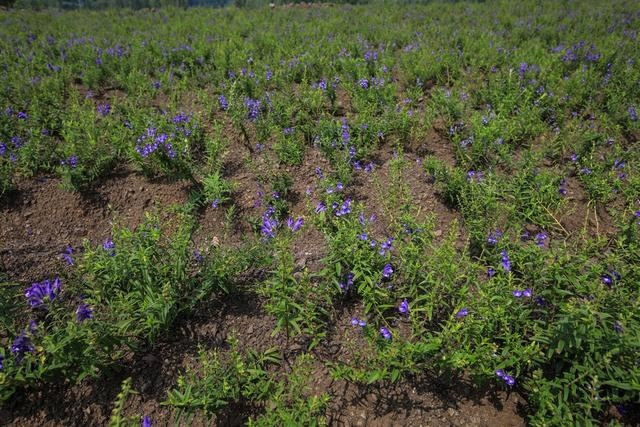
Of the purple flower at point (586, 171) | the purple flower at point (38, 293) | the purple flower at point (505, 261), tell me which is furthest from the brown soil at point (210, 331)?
the purple flower at point (586, 171)

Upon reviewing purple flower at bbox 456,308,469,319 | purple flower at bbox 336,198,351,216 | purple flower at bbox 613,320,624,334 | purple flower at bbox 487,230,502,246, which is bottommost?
purple flower at bbox 456,308,469,319

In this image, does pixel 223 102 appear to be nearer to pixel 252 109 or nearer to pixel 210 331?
pixel 252 109

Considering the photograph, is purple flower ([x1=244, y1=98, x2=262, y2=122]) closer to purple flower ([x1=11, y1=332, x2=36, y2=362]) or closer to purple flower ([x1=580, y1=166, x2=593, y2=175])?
purple flower ([x1=11, y1=332, x2=36, y2=362])

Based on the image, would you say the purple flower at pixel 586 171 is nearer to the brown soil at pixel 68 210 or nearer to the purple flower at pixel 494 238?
the purple flower at pixel 494 238

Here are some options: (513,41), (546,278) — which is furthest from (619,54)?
(546,278)

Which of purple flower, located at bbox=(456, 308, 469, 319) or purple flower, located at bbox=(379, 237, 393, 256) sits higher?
purple flower, located at bbox=(379, 237, 393, 256)

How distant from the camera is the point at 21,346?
2521 mm

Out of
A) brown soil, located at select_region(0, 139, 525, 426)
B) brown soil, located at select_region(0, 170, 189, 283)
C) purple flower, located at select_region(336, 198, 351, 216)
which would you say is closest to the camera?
brown soil, located at select_region(0, 139, 525, 426)

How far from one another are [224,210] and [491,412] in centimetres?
326

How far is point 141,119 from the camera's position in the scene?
17.5 feet

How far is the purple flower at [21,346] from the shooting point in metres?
2.49

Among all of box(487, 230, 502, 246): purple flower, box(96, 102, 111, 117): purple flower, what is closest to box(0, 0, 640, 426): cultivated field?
box(487, 230, 502, 246): purple flower

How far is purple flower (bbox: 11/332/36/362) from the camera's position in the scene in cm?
249

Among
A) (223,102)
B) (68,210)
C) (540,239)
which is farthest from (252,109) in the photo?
(540,239)
